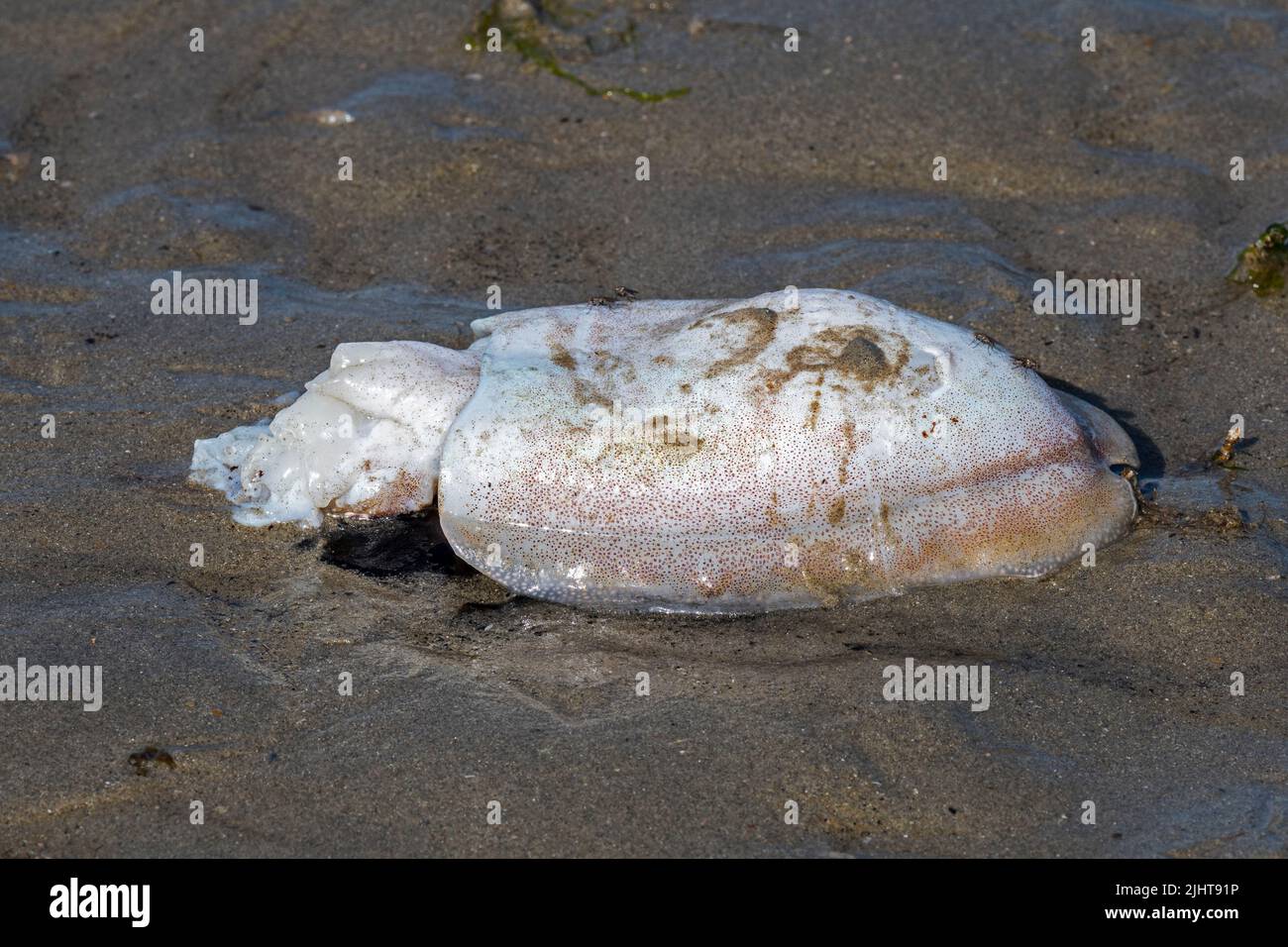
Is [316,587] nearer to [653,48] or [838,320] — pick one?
[838,320]

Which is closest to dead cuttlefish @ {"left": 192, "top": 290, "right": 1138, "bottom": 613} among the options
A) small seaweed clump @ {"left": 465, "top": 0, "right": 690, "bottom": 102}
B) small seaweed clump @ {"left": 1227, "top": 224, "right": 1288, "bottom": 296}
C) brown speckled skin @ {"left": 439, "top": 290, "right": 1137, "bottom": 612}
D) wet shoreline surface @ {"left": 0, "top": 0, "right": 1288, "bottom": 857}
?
brown speckled skin @ {"left": 439, "top": 290, "right": 1137, "bottom": 612}

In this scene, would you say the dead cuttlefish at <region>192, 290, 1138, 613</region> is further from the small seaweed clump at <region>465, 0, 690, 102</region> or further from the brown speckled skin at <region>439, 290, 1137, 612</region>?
the small seaweed clump at <region>465, 0, 690, 102</region>

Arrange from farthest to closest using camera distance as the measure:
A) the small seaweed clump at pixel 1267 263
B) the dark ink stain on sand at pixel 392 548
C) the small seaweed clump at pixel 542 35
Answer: the small seaweed clump at pixel 542 35 < the small seaweed clump at pixel 1267 263 < the dark ink stain on sand at pixel 392 548

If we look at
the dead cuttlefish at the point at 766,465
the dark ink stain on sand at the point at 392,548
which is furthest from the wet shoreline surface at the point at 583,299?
the dead cuttlefish at the point at 766,465

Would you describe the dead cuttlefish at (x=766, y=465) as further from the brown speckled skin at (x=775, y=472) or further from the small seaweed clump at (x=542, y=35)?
the small seaweed clump at (x=542, y=35)

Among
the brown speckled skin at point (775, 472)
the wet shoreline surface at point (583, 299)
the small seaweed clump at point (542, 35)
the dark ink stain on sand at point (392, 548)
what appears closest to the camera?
the wet shoreline surface at point (583, 299)

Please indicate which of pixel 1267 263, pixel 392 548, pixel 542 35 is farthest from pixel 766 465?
pixel 542 35
